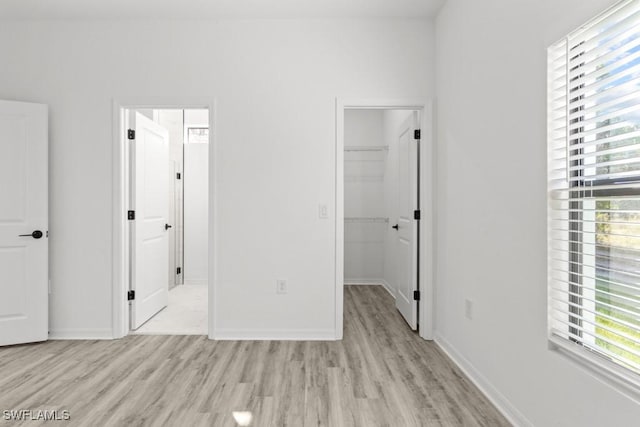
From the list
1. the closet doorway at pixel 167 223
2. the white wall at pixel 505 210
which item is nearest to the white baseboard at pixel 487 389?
the white wall at pixel 505 210

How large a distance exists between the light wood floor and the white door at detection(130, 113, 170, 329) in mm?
515

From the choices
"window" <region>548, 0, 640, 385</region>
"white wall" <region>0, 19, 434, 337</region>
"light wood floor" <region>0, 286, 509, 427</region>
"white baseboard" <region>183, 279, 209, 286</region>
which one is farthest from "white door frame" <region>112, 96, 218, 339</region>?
"window" <region>548, 0, 640, 385</region>

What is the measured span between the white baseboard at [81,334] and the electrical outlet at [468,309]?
2.95 m

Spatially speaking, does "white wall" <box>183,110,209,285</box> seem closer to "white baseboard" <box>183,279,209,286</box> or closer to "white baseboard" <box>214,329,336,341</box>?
"white baseboard" <box>183,279,209,286</box>

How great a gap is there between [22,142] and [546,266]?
3886 mm

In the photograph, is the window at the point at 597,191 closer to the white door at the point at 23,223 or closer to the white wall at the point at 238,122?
the white wall at the point at 238,122

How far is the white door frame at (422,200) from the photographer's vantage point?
10.7 ft

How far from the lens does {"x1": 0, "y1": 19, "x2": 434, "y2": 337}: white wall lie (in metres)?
3.28

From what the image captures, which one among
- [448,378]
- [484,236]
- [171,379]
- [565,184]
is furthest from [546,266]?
[171,379]

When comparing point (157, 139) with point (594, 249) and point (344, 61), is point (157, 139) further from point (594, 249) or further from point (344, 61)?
point (594, 249)

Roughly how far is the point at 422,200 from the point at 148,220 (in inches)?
104

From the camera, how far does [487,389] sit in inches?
88.9

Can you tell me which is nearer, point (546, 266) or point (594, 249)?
point (594, 249)

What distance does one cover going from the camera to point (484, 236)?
93.6 inches
